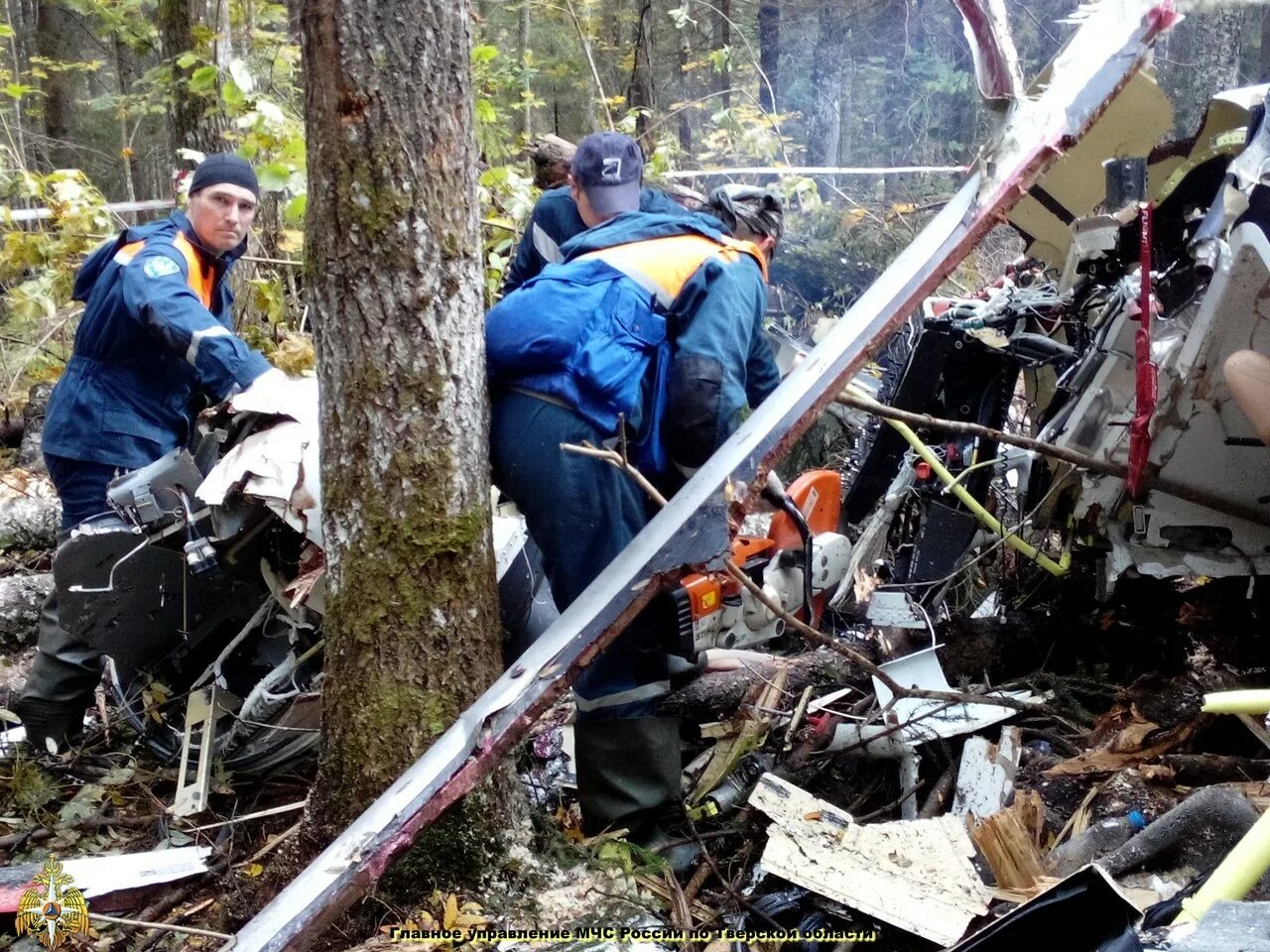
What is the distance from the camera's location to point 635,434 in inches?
105

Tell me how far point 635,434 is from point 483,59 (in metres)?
4.02

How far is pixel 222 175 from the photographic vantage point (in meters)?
3.54

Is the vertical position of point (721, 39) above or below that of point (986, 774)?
above

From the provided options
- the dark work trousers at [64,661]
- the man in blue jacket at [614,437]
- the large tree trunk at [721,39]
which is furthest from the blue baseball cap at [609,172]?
the large tree trunk at [721,39]

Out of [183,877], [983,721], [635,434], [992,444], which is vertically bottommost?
[183,877]

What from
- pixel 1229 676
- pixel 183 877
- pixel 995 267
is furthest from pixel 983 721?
pixel 995 267

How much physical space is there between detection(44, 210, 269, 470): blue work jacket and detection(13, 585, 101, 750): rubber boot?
0.59m

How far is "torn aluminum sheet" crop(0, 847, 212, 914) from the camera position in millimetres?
2594

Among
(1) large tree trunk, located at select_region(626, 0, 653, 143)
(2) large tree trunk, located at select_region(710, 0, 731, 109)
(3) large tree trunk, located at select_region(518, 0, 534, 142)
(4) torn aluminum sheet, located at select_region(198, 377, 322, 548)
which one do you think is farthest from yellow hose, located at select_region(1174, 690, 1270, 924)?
(2) large tree trunk, located at select_region(710, 0, 731, 109)

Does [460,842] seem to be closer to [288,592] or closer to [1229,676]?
[288,592]

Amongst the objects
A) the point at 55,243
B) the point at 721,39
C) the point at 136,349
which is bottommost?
the point at 136,349

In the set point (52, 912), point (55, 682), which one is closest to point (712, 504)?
point (52, 912)

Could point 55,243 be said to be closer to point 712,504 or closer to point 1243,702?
point 712,504

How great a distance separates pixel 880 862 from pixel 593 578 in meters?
1.03
